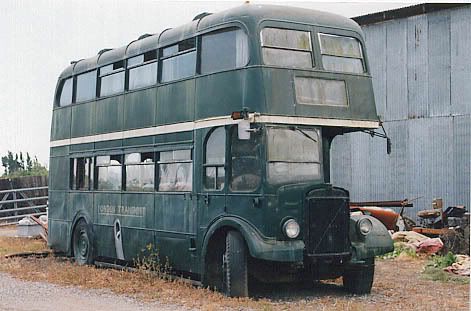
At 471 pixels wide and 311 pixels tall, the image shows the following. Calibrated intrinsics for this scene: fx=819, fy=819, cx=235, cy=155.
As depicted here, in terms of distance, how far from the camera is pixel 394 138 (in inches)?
881

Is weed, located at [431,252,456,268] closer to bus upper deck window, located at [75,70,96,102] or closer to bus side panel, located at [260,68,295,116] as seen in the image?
bus side panel, located at [260,68,295,116]

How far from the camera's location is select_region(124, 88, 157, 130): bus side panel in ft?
47.0

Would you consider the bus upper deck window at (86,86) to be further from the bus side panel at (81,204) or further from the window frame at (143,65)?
the bus side panel at (81,204)

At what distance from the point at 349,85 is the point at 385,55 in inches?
430

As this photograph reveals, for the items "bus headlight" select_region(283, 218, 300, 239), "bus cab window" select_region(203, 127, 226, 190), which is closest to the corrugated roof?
"bus cab window" select_region(203, 127, 226, 190)

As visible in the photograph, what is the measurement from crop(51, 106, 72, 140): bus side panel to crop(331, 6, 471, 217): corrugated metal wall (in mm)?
8736

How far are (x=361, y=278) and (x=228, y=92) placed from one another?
134 inches

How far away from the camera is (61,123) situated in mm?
18266

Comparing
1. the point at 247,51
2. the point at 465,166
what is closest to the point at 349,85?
the point at 247,51

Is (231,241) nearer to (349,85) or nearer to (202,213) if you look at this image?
(202,213)

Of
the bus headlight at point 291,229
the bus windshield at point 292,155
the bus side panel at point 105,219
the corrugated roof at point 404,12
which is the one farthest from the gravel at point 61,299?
the corrugated roof at point 404,12

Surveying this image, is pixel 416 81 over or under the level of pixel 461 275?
Answer: over

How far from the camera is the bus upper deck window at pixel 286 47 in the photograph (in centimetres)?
1180

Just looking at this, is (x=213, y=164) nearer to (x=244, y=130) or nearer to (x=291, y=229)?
(x=244, y=130)
